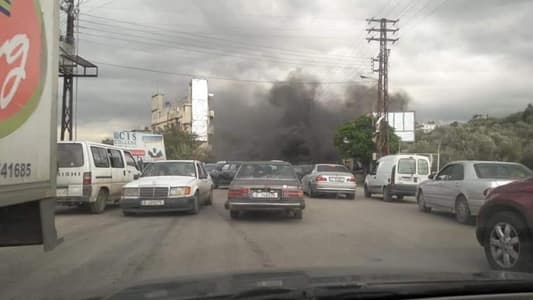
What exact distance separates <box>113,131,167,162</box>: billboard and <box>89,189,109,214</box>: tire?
73.9ft

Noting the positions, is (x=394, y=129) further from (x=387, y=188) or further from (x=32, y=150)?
(x=32, y=150)

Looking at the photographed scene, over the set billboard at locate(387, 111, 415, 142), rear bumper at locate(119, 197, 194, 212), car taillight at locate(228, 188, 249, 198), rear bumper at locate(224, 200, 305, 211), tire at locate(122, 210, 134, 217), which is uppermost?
billboard at locate(387, 111, 415, 142)

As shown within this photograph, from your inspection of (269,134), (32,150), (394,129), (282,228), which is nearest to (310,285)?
(32,150)

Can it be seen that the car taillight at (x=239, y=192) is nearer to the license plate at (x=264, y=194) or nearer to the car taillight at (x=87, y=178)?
the license plate at (x=264, y=194)

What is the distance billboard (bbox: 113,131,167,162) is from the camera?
119 feet

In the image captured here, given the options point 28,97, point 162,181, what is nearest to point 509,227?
point 28,97

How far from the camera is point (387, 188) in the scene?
19.3m

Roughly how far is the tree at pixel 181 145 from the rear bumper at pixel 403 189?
37588 millimetres

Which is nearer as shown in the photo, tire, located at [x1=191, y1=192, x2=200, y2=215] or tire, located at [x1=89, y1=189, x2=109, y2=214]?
tire, located at [x1=191, y1=192, x2=200, y2=215]

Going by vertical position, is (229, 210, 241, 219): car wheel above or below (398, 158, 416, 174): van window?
below

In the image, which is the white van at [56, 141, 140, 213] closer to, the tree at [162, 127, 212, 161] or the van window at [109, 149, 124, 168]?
the van window at [109, 149, 124, 168]

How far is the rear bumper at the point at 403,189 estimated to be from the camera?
18.6 meters

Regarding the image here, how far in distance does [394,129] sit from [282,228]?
38813mm

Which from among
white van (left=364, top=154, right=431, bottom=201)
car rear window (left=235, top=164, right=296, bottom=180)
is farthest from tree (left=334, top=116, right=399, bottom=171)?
car rear window (left=235, top=164, right=296, bottom=180)
